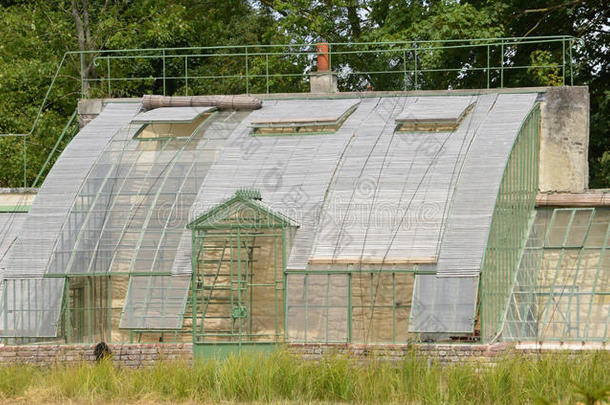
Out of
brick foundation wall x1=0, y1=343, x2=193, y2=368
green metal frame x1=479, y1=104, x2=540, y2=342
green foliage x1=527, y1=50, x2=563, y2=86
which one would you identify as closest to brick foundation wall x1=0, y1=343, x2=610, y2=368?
brick foundation wall x1=0, y1=343, x2=193, y2=368

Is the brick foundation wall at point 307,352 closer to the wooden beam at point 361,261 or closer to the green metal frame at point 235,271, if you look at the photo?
the green metal frame at point 235,271

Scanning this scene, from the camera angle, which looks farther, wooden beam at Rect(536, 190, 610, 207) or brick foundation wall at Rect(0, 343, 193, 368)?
wooden beam at Rect(536, 190, 610, 207)

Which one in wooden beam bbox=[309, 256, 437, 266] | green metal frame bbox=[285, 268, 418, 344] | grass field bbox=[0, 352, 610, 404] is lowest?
grass field bbox=[0, 352, 610, 404]

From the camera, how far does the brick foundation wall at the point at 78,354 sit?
1830 cm

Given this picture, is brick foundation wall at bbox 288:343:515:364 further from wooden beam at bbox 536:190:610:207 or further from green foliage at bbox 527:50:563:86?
green foliage at bbox 527:50:563:86

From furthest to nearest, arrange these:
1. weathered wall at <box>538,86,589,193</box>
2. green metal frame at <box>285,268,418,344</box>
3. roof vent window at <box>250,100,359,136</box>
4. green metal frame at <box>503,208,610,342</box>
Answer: weathered wall at <box>538,86,589,193</box> → roof vent window at <box>250,100,359,136</box> → green metal frame at <box>503,208,610,342</box> → green metal frame at <box>285,268,418,344</box>

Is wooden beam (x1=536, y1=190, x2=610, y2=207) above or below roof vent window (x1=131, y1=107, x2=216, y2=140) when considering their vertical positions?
below

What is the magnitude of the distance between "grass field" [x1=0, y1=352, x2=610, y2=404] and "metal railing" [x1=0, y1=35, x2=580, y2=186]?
13.9m

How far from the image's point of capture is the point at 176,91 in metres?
36.1

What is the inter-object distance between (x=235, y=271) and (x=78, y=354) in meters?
3.38

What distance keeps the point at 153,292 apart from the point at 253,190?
2.66 m

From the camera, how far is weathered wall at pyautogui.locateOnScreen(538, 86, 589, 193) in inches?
910

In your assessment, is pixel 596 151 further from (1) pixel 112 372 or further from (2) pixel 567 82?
(1) pixel 112 372

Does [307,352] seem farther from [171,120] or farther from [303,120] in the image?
[171,120]
